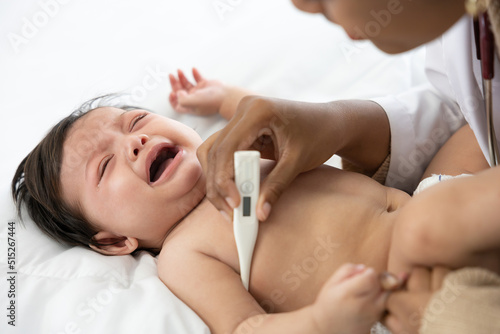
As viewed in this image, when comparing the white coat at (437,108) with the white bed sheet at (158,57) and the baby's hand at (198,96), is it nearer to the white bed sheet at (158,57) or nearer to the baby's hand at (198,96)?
the white bed sheet at (158,57)

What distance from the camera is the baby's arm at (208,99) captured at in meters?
1.49

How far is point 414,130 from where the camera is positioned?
1.23 meters

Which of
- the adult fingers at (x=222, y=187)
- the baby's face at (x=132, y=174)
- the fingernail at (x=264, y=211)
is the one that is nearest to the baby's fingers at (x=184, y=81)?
A: the baby's face at (x=132, y=174)

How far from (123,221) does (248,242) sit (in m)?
0.31

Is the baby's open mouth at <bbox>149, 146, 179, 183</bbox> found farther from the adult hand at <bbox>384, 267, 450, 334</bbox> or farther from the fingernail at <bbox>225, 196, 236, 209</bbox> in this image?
the adult hand at <bbox>384, 267, 450, 334</bbox>

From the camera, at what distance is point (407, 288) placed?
721 millimetres

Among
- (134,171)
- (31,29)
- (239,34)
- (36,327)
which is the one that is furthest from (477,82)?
(31,29)

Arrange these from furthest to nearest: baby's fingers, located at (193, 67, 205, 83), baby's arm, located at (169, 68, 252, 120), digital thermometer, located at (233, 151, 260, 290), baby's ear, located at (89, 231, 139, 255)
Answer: baby's fingers, located at (193, 67, 205, 83) < baby's arm, located at (169, 68, 252, 120) < baby's ear, located at (89, 231, 139, 255) < digital thermometer, located at (233, 151, 260, 290)

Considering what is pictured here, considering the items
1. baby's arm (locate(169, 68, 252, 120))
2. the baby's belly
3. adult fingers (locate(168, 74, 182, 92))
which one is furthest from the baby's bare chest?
adult fingers (locate(168, 74, 182, 92))

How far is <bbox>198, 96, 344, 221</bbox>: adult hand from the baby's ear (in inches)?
12.2

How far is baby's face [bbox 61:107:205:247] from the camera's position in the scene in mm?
1111

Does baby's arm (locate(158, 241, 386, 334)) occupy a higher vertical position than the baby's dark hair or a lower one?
lower

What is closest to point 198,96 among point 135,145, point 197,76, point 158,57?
point 197,76

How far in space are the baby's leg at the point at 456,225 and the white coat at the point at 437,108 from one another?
1.29 feet
